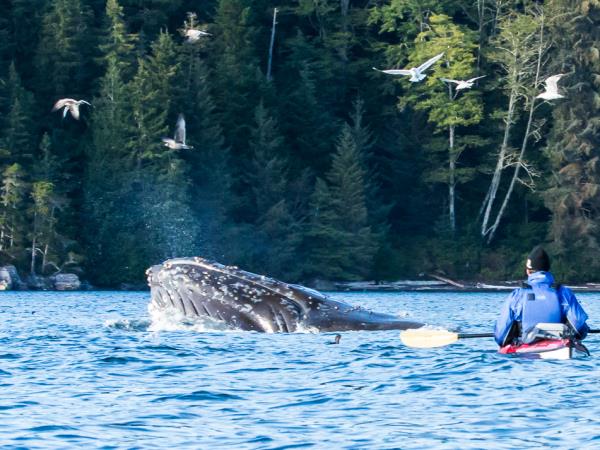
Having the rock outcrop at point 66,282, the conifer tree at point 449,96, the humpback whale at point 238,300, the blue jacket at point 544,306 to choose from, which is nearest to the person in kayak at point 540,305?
the blue jacket at point 544,306

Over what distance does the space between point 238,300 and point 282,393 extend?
626cm

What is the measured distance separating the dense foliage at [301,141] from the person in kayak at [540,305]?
1677 inches

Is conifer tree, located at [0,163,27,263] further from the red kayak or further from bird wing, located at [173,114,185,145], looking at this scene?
the red kayak

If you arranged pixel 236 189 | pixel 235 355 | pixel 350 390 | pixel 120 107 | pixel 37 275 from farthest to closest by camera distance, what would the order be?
pixel 236 189, pixel 120 107, pixel 37 275, pixel 235 355, pixel 350 390

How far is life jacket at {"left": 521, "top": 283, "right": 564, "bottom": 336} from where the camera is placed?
1692 centimetres

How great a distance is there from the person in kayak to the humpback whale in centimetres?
483

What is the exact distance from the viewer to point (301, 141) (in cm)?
6988

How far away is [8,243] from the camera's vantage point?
59.1 m

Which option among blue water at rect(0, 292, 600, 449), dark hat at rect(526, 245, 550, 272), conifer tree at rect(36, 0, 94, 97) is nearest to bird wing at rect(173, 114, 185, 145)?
conifer tree at rect(36, 0, 94, 97)

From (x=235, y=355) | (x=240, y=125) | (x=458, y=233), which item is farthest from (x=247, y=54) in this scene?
(x=235, y=355)

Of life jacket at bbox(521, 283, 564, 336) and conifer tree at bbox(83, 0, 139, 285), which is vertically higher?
conifer tree at bbox(83, 0, 139, 285)

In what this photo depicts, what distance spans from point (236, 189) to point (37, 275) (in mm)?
12743

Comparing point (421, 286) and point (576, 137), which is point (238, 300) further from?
point (576, 137)

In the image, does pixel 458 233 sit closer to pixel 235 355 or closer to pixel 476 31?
pixel 476 31
